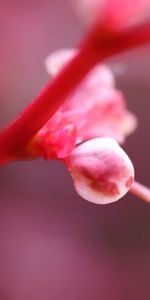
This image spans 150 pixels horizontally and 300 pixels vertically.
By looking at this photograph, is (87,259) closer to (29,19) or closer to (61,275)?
(61,275)

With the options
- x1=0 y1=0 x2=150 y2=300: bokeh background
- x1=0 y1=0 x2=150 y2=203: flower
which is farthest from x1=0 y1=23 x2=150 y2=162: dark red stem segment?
x1=0 y1=0 x2=150 y2=300: bokeh background

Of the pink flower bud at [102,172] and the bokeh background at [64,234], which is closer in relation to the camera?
the pink flower bud at [102,172]

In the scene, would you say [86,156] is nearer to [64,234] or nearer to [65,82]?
[65,82]

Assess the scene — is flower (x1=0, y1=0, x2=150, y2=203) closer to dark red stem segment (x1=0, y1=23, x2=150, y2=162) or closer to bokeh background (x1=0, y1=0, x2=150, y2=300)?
dark red stem segment (x1=0, y1=23, x2=150, y2=162)

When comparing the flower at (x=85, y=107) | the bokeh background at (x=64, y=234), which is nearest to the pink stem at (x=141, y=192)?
the flower at (x=85, y=107)

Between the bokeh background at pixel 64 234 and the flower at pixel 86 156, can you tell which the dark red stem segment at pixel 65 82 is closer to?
the flower at pixel 86 156

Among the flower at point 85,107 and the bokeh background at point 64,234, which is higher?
the bokeh background at point 64,234

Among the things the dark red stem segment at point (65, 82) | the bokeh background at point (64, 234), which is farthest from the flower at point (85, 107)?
the bokeh background at point (64, 234)
